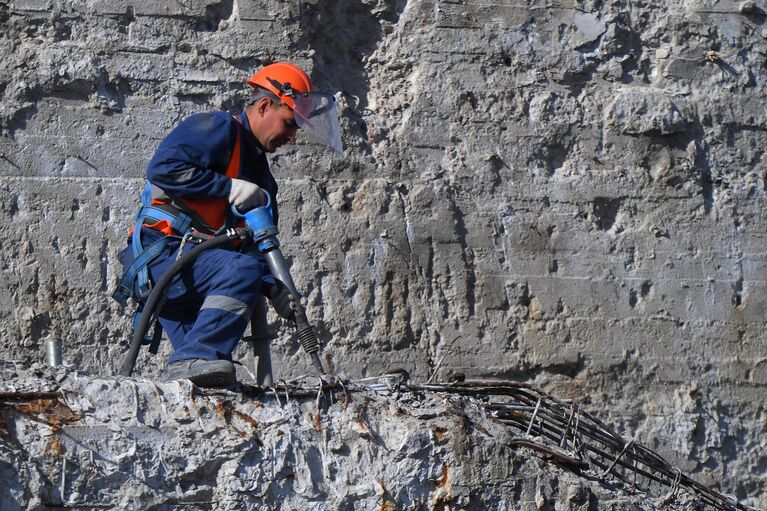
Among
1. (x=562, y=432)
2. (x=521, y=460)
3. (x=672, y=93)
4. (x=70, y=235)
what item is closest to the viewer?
(x=521, y=460)

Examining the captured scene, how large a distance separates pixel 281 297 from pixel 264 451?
730mm

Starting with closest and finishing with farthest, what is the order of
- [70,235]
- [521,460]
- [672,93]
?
[521,460] → [70,235] → [672,93]

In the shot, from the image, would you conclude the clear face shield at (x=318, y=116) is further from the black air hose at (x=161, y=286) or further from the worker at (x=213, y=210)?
the black air hose at (x=161, y=286)

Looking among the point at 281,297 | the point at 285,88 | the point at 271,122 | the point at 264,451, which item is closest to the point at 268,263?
the point at 281,297

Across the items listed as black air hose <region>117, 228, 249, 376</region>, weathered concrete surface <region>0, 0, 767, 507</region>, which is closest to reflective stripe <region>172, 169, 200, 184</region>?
black air hose <region>117, 228, 249, 376</region>

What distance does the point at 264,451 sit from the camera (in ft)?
12.1

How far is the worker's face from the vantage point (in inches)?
175

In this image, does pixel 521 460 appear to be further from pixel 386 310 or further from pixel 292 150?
pixel 292 150

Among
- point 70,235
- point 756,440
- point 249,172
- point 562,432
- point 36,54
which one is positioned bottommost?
point 756,440

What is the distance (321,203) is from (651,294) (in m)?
1.63

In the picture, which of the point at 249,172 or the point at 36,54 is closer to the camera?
the point at 249,172

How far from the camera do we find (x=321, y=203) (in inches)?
228

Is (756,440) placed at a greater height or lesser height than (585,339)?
lesser

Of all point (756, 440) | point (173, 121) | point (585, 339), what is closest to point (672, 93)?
point (585, 339)
